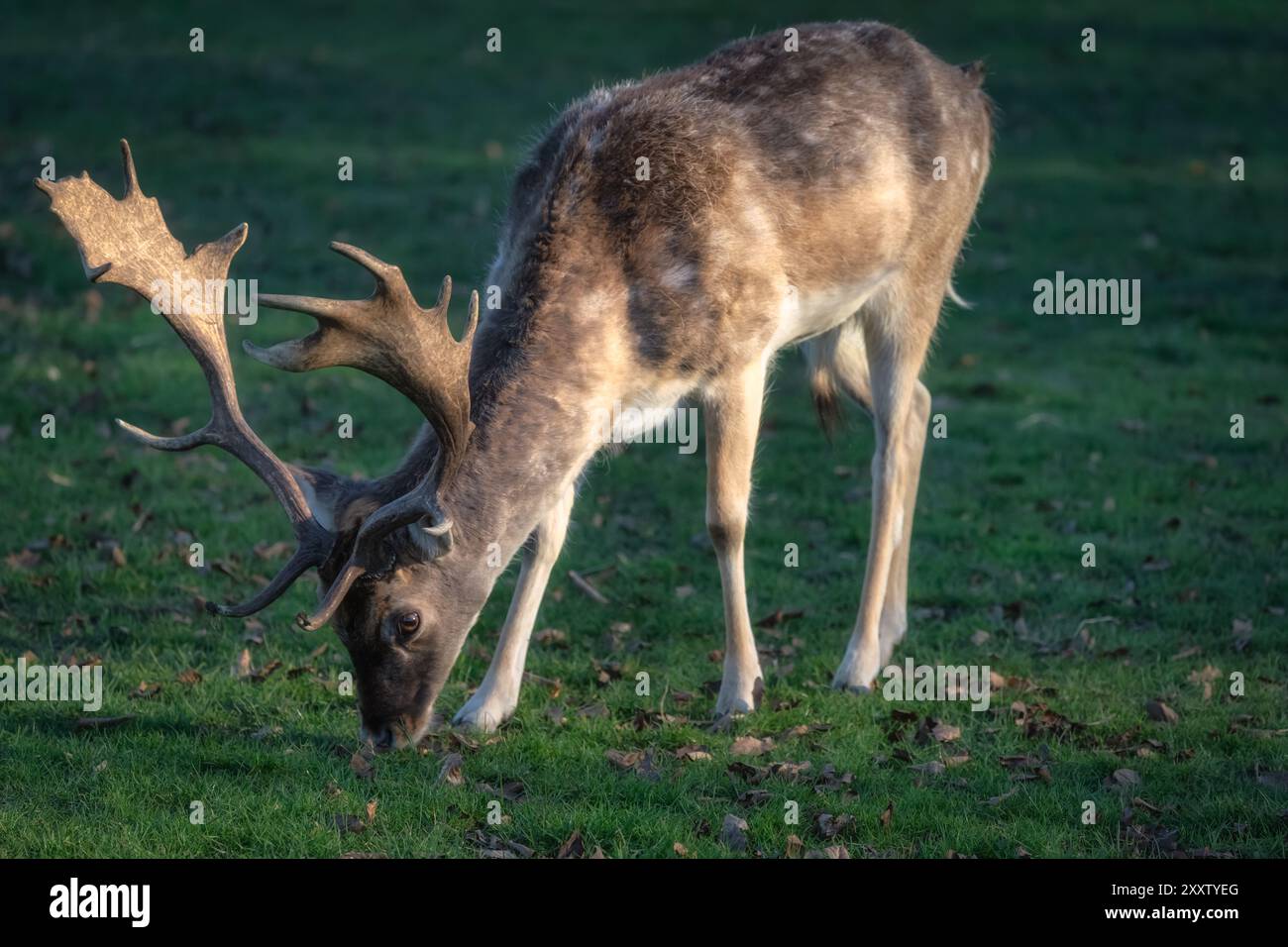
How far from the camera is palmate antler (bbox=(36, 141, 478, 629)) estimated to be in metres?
5.92

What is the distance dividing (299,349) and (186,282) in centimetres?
70

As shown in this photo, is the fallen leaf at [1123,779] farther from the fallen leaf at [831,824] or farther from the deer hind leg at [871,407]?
the deer hind leg at [871,407]

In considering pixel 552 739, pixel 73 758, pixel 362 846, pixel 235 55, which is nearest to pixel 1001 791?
pixel 552 739

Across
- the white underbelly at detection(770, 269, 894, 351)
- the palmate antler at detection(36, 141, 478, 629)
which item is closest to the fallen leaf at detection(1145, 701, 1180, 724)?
the white underbelly at detection(770, 269, 894, 351)

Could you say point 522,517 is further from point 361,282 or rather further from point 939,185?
point 361,282

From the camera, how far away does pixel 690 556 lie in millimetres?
9359

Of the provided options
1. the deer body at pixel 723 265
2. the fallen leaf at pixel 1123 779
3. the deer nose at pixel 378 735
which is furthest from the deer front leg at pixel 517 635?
the fallen leaf at pixel 1123 779

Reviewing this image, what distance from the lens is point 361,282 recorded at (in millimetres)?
14492

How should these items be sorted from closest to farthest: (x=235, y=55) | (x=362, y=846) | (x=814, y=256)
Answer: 1. (x=362, y=846)
2. (x=814, y=256)
3. (x=235, y=55)

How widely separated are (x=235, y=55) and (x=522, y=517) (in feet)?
57.2

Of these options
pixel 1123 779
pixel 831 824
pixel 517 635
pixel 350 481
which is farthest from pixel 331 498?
pixel 1123 779

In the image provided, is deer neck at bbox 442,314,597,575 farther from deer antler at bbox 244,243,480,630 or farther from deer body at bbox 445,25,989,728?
deer antler at bbox 244,243,480,630

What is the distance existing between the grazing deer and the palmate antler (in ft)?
0.04

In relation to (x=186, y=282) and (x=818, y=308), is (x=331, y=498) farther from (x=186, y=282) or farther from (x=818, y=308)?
(x=818, y=308)
